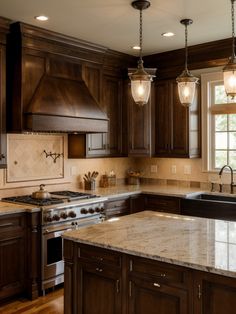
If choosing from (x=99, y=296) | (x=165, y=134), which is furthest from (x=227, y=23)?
(x=99, y=296)

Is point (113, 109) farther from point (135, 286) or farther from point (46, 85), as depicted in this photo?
point (135, 286)

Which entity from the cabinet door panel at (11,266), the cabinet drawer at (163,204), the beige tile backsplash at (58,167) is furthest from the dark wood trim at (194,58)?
the cabinet door panel at (11,266)

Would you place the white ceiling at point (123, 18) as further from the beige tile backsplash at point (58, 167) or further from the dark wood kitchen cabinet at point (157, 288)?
the dark wood kitchen cabinet at point (157, 288)

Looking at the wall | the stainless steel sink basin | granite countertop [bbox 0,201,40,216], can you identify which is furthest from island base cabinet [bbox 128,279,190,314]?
the stainless steel sink basin

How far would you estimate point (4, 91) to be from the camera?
3.76m

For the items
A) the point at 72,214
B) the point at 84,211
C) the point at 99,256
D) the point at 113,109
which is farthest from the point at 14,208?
the point at 113,109

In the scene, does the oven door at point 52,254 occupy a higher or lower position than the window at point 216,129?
lower

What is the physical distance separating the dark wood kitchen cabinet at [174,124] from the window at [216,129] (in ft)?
0.37

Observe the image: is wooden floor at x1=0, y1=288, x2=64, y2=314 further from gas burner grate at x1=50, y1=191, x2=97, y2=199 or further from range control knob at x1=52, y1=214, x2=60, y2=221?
gas burner grate at x1=50, y1=191, x2=97, y2=199

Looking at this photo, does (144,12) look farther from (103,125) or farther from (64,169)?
(64,169)

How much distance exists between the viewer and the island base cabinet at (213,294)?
1930 mm

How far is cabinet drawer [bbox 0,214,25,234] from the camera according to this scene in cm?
346

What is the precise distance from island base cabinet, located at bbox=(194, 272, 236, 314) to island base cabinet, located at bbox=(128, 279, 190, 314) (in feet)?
0.28

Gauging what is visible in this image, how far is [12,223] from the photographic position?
3529mm
